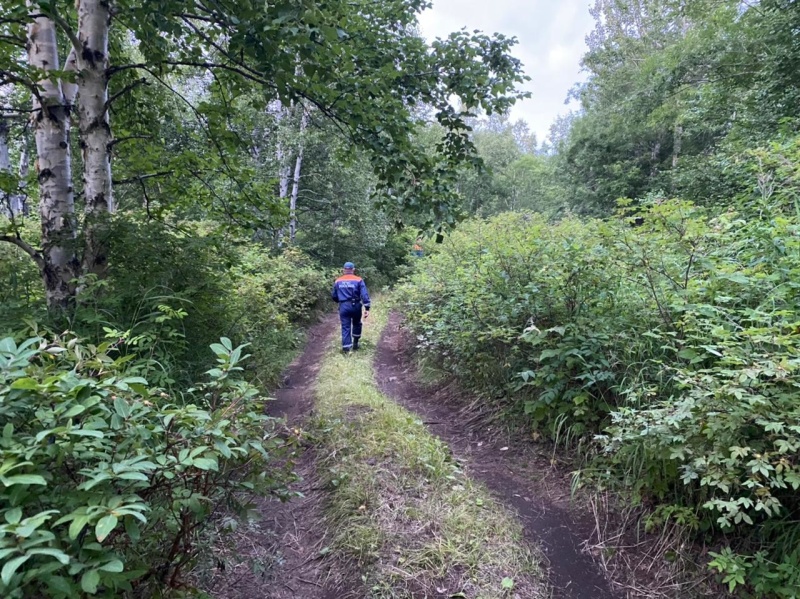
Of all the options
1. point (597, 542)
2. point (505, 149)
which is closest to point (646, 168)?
point (505, 149)

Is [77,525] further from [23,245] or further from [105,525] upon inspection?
[23,245]

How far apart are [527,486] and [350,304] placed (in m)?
5.35

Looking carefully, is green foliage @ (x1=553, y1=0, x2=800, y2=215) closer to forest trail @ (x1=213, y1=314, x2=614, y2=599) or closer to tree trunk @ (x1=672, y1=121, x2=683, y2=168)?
tree trunk @ (x1=672, y1=121, x2=683, y2=168)

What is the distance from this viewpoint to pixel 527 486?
153 inches

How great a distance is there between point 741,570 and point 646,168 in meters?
24.2

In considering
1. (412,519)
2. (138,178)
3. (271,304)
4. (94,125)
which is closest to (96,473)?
(412,519)

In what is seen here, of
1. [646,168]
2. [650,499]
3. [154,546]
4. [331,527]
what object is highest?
[646,168]

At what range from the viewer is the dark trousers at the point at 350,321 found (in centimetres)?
843

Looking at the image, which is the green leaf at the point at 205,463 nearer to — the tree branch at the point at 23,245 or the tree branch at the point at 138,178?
the tree branch at the point at 23,245

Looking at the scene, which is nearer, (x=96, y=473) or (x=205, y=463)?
(x=96, y=473)

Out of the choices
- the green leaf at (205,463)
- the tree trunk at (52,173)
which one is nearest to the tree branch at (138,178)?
the tree trunk at (52,173)

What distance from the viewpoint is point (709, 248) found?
355 cm

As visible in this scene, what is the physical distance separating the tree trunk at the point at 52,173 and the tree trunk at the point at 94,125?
16 cm

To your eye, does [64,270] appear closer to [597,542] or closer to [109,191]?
[109,191]
